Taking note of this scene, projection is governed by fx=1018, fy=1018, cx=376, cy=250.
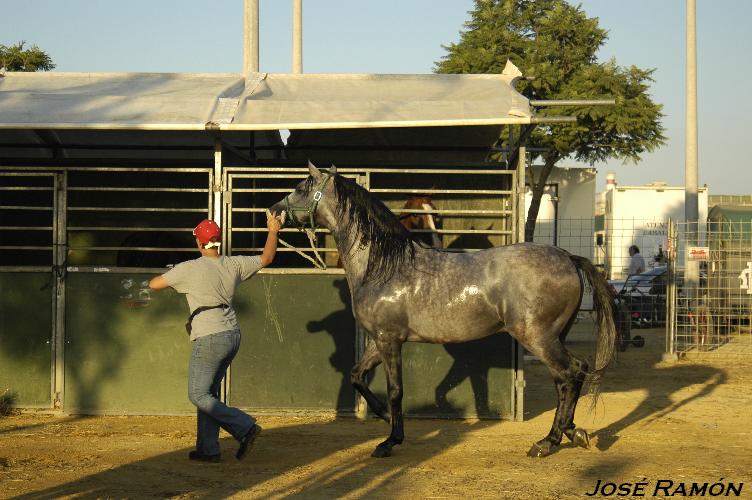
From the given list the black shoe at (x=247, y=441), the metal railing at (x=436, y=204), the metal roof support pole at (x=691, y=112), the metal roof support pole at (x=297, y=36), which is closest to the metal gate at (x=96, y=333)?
the metal railing at (x=436, y=204)

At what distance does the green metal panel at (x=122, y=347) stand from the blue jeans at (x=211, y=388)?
2371 millimetres

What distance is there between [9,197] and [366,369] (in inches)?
249

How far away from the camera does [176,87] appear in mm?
10680

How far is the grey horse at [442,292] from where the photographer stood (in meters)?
8.12

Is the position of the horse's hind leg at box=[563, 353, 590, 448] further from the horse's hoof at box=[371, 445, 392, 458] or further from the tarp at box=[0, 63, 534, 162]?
the tarp at box=[0, 63, 534, 162]

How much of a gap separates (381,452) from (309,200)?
2098 mm

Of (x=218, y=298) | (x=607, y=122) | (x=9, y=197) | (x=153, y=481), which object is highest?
(x=607, y=122)

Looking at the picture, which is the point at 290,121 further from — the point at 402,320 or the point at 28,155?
the point at 28,155

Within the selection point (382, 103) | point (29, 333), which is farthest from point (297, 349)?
point (29, 333)

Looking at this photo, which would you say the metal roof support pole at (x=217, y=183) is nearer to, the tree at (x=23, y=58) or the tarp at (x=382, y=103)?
the tarp at (x=382, y=103)

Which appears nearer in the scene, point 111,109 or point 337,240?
point 337,240

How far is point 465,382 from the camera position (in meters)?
9.84

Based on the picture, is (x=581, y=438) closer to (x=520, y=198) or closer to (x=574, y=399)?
(x=574, y=399)

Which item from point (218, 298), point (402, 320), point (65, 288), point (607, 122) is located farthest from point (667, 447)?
point (607, 122)
